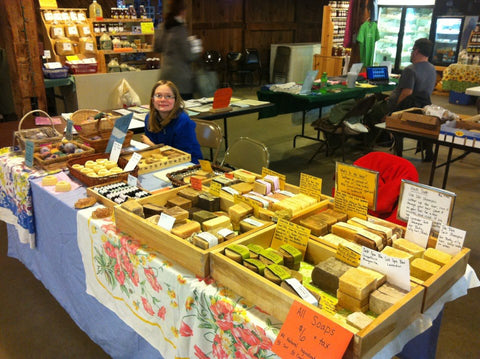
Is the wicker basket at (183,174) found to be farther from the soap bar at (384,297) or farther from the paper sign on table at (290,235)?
the soap bar at (384,297)

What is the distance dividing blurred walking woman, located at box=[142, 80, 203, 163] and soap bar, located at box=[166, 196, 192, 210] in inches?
43.1

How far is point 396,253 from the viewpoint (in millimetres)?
1403

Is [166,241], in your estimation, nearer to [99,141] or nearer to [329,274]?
[329,274]

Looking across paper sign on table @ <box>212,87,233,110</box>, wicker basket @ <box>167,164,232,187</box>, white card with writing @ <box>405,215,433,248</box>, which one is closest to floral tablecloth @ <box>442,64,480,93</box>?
paper sign on table @ <box>212,87,233,110</box>

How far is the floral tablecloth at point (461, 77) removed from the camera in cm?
838

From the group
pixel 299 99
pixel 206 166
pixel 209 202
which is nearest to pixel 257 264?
pixel 209 202

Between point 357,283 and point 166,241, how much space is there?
67cm

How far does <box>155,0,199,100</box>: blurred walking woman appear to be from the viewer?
13.8ft

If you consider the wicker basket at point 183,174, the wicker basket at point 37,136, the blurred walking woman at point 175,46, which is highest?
the blurred walking woman at point 175,46

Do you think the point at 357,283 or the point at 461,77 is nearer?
the point at 357,283

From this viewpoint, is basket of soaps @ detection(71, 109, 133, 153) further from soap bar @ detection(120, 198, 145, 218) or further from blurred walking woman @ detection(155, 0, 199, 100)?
blurred walking woman @ detection(155, 0, 199, 100)

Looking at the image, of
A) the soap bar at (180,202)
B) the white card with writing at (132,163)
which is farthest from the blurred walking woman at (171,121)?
the soap bar at (180,202)

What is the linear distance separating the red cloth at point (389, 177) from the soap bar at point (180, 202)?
0.99m

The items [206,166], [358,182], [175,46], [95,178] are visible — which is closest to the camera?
[358,182]
